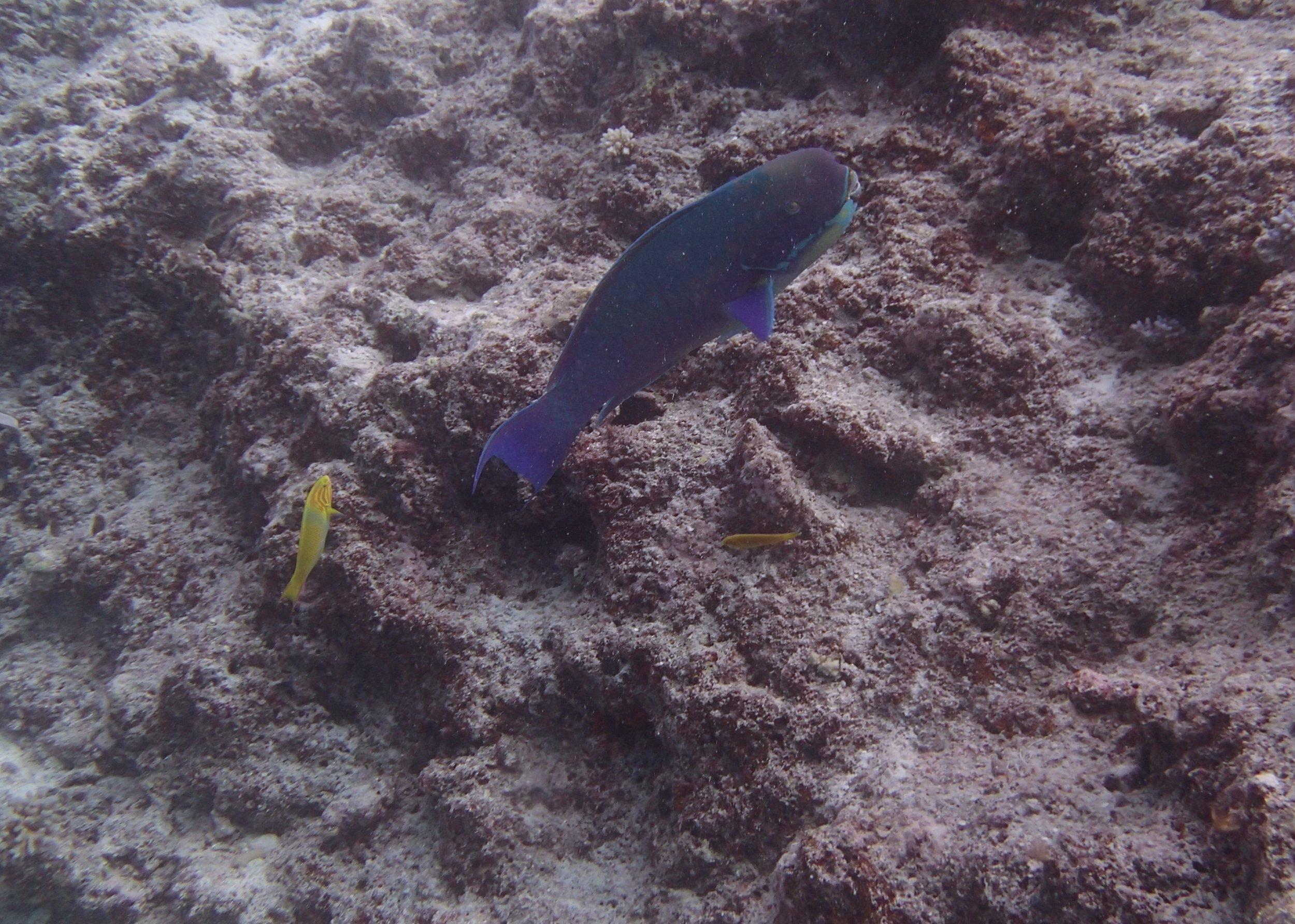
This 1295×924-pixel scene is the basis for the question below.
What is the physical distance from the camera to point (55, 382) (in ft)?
14.6

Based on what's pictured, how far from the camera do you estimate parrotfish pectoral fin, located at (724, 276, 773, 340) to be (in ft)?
6.56

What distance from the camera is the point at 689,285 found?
2006 mm

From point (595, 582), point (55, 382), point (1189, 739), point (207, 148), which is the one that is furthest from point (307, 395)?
point (1189, 739)

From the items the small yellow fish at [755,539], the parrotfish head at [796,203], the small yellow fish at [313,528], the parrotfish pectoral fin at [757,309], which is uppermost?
the parrotfish head at [796,203]

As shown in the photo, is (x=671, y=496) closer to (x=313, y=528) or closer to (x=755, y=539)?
(x=755, y=539)

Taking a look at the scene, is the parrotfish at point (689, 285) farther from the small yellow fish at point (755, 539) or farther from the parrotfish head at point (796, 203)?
the small yellow fish at point (755, 539)

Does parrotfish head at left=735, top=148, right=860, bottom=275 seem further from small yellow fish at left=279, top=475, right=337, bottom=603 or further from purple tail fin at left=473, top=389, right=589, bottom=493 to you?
small yellow fish at left=279, top=475, right=337, bottom=603

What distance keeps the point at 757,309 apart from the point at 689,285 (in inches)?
8.9

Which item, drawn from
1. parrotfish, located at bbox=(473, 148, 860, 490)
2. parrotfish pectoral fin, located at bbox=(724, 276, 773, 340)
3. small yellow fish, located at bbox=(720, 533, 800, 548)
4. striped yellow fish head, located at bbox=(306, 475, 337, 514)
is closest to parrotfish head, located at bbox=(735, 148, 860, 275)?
parrotfish, located at bbox=(473, 148, 860, 490)

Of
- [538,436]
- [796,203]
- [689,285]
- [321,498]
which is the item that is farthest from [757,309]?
[321,498]

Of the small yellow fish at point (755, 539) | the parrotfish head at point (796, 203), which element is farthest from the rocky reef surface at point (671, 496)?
the parrotfish head at point (796, 203)

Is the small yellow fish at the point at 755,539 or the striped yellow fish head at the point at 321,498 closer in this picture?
the small yellow fish at the point at 755,539

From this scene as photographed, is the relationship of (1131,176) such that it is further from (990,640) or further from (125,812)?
(125,812)

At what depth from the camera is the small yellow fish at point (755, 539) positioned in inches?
91.5
